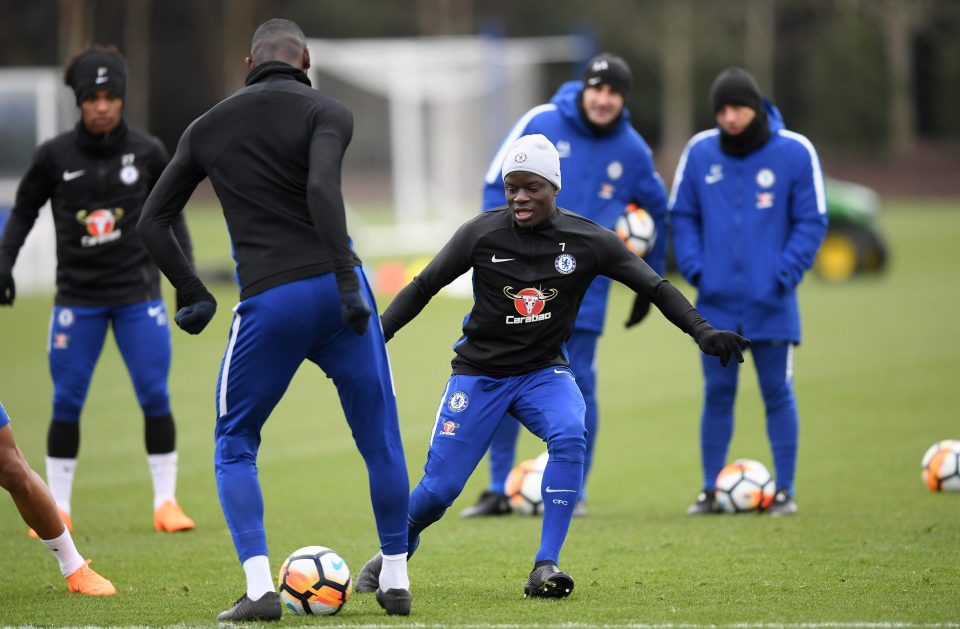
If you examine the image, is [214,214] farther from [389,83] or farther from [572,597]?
[572,597]

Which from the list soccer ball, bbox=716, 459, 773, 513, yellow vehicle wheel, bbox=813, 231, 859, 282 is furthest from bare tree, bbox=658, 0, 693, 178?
soccer ball, bbox=716, 459, 773, 513

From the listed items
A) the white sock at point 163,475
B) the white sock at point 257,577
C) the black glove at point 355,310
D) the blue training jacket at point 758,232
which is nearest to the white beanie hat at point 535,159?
the black glove at point 355,310

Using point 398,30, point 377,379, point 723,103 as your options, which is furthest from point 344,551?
point 398,30

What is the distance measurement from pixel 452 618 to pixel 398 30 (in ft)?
211

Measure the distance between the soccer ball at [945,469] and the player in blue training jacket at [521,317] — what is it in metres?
3.52

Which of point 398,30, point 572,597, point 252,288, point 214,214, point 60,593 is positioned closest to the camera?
point 252,288

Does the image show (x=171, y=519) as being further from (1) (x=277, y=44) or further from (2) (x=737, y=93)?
(2) (x=737, y=93)

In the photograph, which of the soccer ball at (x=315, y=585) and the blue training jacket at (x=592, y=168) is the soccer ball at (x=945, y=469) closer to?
the blue training jacket at (x=592, y=168)

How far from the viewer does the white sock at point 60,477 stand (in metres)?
8.80

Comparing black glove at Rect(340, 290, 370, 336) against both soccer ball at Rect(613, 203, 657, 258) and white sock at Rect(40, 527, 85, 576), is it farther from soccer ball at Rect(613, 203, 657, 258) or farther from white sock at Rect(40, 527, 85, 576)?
soccer ball at Rect(613, 203, 657, 258)

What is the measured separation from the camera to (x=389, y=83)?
3259 cm

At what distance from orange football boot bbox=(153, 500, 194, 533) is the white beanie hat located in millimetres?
3526

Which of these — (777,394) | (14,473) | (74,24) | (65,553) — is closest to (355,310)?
(14,473)

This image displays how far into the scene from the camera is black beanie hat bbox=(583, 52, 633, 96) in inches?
344
